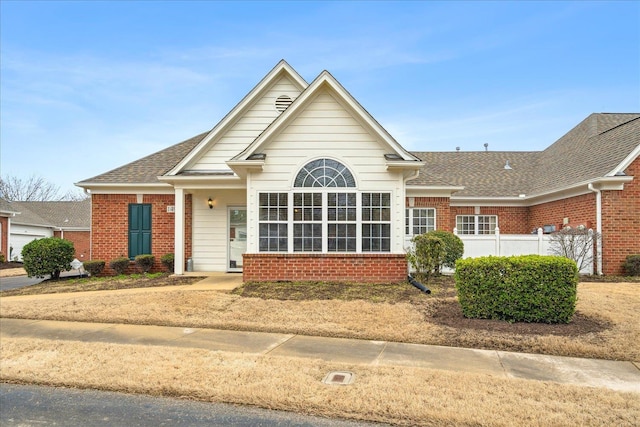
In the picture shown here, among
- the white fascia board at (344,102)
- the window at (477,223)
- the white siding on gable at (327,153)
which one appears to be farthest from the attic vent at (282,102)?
the window at (477,223)

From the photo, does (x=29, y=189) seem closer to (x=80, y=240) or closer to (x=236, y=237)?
(x=80, y=240)

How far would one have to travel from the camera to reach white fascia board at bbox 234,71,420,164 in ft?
39.5

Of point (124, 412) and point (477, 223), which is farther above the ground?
point (477, 223)

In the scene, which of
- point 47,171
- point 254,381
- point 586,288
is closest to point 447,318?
point 254,381

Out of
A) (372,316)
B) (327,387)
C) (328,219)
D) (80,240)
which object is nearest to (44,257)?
(328,219)

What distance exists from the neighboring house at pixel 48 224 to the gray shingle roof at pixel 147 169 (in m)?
19.4

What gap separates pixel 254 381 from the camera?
527 cm

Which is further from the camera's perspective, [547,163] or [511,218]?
[547,163]

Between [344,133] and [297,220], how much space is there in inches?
108

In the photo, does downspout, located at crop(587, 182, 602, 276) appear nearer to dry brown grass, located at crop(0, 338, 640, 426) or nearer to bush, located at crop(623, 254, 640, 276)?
bush, located at crop(623, 254, 640, 276)

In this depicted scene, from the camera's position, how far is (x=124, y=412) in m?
4.58

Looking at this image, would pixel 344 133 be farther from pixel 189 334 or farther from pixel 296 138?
pixel 189 334

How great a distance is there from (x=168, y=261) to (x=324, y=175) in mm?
6840

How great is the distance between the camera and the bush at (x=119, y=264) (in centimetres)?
1542
